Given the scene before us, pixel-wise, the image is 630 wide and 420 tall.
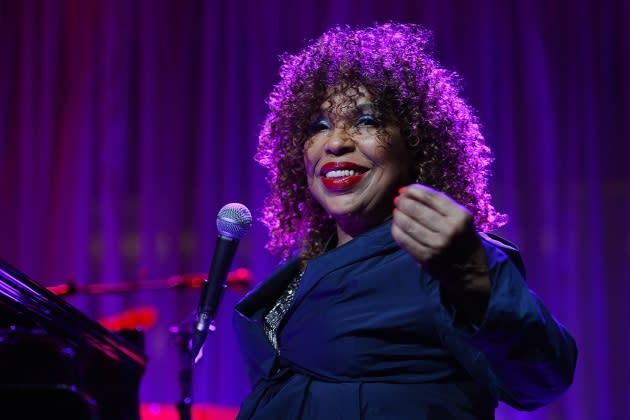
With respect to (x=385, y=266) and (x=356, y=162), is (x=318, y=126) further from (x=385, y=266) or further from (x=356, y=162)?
(x=385, y=266)

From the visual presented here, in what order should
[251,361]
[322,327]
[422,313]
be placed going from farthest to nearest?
1. [251,361]
2. [322,327]
3. [422,313]

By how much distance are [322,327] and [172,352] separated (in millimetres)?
3072

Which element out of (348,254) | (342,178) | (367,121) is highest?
(367,121)

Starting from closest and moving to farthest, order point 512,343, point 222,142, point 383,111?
1. point 512,343
2. point 383,111
3. point 222,142

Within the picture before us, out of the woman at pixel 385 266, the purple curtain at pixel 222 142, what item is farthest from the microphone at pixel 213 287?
the purple curtain at pixel 222 142

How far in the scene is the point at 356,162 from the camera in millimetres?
1607

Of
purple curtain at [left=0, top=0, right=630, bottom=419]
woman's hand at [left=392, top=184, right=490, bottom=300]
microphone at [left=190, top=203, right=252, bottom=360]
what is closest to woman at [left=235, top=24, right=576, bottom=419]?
woman's hand at [left=392, top=184, right=490, bottom=300]

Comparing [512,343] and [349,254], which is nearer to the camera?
[512,343]

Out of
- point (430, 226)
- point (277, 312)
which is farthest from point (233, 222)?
point (430, 226)

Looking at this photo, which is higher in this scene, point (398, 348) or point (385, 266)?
point (385, 266)

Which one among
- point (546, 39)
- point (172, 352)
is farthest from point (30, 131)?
point (546, 39)

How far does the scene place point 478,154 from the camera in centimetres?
187

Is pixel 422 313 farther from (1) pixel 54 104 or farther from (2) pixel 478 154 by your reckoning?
(1) pixel 54 104

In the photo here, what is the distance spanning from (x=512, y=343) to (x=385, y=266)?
34cm
